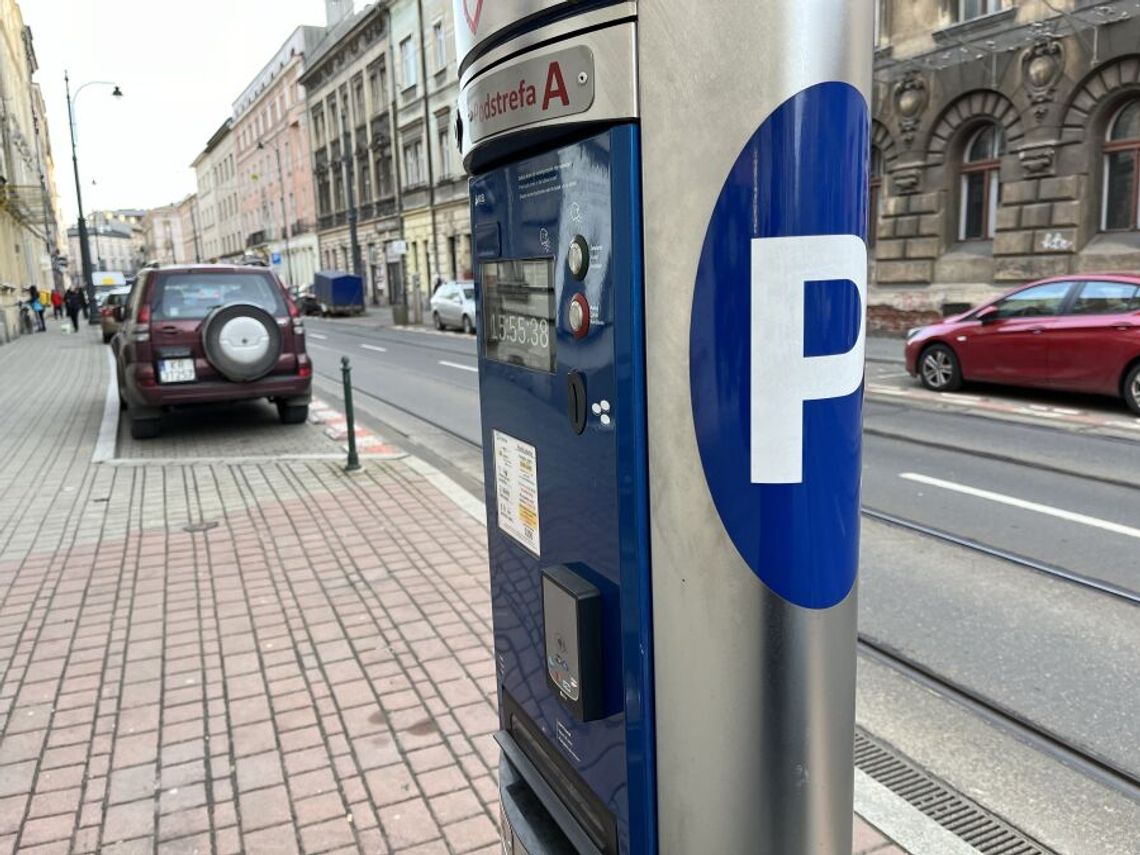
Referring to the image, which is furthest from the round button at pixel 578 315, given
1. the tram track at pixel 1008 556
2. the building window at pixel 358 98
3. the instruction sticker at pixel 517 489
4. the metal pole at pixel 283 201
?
the metal pole at pixel 283 201

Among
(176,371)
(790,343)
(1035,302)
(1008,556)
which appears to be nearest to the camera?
(790,343)

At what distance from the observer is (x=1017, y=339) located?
11.4 metres

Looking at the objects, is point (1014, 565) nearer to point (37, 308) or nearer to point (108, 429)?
point (108, 429)

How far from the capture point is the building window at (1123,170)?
15.8 m

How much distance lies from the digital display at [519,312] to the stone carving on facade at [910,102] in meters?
19.4

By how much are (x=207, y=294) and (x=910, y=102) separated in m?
15.3

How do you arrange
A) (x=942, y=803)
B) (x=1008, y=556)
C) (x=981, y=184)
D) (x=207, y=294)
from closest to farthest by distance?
A: 1. (x=942, y=803)
2. (x=1008, y=556)
3. (x=207, y=294)
4. (x=981, y=184)

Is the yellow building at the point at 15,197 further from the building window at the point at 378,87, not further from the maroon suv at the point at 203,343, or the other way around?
the maroon suv at the point at 203,343

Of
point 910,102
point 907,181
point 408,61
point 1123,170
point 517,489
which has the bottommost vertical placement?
point 517,489

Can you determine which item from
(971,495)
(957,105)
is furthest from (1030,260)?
(971,495)

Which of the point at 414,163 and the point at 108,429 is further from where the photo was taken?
the point at 414,163

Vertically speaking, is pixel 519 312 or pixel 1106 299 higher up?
pixel 519 312

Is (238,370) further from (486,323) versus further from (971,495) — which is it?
(486,323)

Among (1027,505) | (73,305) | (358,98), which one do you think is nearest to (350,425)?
(1027,505)
